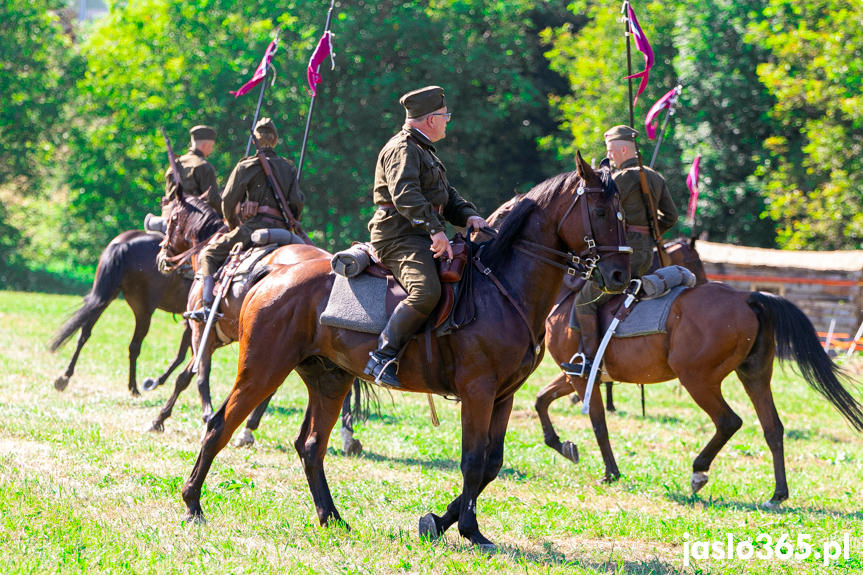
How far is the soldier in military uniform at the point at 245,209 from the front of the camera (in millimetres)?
9609

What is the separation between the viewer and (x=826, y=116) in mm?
27266

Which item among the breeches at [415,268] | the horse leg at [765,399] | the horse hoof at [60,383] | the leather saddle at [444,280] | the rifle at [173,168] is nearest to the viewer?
the breeches at [415,268]

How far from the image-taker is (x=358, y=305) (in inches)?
258

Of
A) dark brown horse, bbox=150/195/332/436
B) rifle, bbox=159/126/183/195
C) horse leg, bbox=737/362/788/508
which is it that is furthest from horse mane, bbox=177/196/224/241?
horse leg, bbox=737/362/788/508

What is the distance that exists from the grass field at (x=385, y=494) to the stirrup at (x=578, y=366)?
1011 mm

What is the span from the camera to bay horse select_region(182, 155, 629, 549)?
6320mm

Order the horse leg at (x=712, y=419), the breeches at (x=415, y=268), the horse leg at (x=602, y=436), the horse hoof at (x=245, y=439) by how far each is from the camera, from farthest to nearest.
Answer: the horse hoof at (x=245, y=439) < the horse leg at (x=602, y=436) < the horse leg at (x=712, y=419) < the breeches at (x=415, y=268)

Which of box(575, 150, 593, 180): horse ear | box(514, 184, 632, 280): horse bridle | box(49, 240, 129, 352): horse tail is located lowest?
box(49, 240, 129, 352): horse tail

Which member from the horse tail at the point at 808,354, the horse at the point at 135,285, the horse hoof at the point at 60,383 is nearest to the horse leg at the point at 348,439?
the horse tail at the point at 808,354

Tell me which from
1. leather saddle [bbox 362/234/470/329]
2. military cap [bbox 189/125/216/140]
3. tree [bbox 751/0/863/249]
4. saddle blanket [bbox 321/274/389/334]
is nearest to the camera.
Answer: leather saddle [bbox 362/234/470/329]

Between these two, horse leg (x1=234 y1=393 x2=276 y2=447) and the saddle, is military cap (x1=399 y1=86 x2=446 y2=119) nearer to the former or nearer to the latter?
the saddle

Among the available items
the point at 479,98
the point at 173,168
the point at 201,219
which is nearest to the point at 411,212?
the point at 201,219

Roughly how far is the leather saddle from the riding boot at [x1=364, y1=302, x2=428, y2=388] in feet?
0.40

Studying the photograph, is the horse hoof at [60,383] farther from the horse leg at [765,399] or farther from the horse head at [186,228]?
the horse leg at [765,399]
